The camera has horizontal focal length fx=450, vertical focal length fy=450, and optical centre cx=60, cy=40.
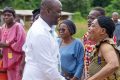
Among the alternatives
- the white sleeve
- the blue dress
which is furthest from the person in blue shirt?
the white sleeve

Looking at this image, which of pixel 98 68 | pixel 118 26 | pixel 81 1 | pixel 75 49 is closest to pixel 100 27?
pixel 98 68

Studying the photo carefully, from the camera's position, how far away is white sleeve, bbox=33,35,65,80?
4.91 m

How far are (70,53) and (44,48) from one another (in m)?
2.03

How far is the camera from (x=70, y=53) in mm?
6910

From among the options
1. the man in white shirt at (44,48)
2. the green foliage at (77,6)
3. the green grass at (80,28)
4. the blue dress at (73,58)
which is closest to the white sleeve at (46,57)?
the man in white shirt at (44,48)

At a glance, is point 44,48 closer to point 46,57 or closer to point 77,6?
point 46,57

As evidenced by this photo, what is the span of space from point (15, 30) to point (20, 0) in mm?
43593

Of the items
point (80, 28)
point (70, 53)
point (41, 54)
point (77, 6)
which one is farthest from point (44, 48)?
point (77, 6)

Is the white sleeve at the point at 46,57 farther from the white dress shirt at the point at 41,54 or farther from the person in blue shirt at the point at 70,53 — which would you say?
the person in blue shirt at the point at 70,53

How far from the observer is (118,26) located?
45.0ft

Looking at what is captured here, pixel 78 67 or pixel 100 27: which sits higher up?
pixel 100 27

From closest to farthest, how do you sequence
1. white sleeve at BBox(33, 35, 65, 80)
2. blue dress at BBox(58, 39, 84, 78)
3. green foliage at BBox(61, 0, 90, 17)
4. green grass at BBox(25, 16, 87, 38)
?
1. white sleeve at BBox(33, 35, 65, 80)
2. blue dress at BBox(58, 39, 84, 78)
3. green grass at BBox(25, 16, 87, 38)
4. green foliage at BBox(61, 0, 90, 17)

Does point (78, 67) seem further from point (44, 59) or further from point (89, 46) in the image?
point (44, 59)

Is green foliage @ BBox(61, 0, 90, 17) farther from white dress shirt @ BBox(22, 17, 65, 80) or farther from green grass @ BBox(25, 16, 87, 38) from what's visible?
white dress shirt @ BBox(22, 17, 65, 80)
